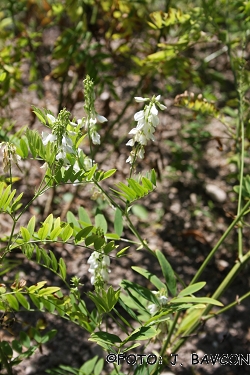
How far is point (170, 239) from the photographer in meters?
2.63

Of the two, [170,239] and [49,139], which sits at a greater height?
[49,139]

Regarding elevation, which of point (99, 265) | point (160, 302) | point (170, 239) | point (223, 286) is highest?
point (99, 265)

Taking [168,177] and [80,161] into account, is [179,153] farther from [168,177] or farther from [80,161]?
[80,161]

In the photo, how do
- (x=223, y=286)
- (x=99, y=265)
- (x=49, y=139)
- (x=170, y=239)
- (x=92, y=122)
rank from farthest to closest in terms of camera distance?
1. (x=170, y=239)
2. (x=223, y=286)
3. (x=99, y=265)
4. (x=92, y=122)
5. (x=49, y=139)

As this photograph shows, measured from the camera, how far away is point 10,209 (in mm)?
1335

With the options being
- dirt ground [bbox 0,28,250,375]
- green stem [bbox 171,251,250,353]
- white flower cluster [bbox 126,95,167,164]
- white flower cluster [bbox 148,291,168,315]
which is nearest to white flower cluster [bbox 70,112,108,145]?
white flower cluster [bbox 126,95,167,164]

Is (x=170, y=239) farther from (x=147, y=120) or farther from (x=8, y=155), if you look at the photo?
(x=8, y=155)

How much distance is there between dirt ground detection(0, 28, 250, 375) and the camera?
2.10 meters

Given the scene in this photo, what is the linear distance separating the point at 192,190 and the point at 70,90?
887 millimetres

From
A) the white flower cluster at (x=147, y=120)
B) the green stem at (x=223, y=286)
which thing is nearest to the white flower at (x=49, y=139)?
the white flower cluster at (x=147, y=120)

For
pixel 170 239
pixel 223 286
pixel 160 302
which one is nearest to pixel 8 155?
pixel 160 302

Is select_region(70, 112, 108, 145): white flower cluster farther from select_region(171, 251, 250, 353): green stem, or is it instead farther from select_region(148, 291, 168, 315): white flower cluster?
select_region(171, 251, 250, 353): green stem

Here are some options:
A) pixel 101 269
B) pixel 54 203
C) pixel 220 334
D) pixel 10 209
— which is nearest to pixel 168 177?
pixel 54 203

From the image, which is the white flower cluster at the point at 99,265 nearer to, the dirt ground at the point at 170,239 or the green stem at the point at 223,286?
the green stem at the point at 223,286
